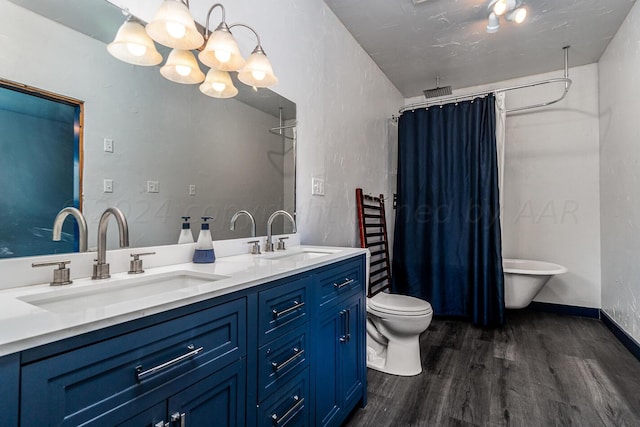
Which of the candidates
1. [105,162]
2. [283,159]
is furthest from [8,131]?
[283,159]

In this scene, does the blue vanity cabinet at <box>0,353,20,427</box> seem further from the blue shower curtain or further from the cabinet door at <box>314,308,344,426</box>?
the blue shower curtain

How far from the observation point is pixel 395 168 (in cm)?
356

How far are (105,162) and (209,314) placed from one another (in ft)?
2.29

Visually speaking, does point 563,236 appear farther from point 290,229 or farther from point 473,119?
point 290,229

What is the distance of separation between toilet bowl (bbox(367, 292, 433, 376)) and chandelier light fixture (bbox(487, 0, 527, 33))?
1967mm

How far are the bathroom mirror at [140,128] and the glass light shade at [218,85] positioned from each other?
0.03m

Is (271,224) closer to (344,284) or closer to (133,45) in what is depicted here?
(344,284)

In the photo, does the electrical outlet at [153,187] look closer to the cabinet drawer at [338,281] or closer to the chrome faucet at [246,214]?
the chrome faucet at [246,214]

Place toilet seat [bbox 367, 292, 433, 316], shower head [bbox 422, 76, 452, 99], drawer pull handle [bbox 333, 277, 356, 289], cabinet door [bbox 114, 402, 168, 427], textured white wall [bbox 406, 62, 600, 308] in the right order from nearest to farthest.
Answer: cabinet door [bbox 114, 402, 168, 427], drawer pull handle [bbox 333, 277, 356, 289], toilet seat [bbox 367, 292, 433, 316], textured white wall [bbox 406, 62, 600, 308], shower head [bbox 422, 76, 452, 99]

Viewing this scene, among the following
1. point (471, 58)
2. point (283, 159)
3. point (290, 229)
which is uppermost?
point (471, 58)

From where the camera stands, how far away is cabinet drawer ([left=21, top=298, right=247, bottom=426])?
0.51 m

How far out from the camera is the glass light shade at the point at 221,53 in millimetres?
1307

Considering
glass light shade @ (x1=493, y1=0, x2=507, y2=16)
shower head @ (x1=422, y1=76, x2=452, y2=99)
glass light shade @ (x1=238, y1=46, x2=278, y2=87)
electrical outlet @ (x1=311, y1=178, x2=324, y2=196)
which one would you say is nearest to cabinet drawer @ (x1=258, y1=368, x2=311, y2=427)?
electrical outlet @ (x1=311, y1=178, x2=324, y2=196)

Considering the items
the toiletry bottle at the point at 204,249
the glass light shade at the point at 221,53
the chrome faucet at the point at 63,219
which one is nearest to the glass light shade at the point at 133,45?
the glass light shade at the point at 221,53
